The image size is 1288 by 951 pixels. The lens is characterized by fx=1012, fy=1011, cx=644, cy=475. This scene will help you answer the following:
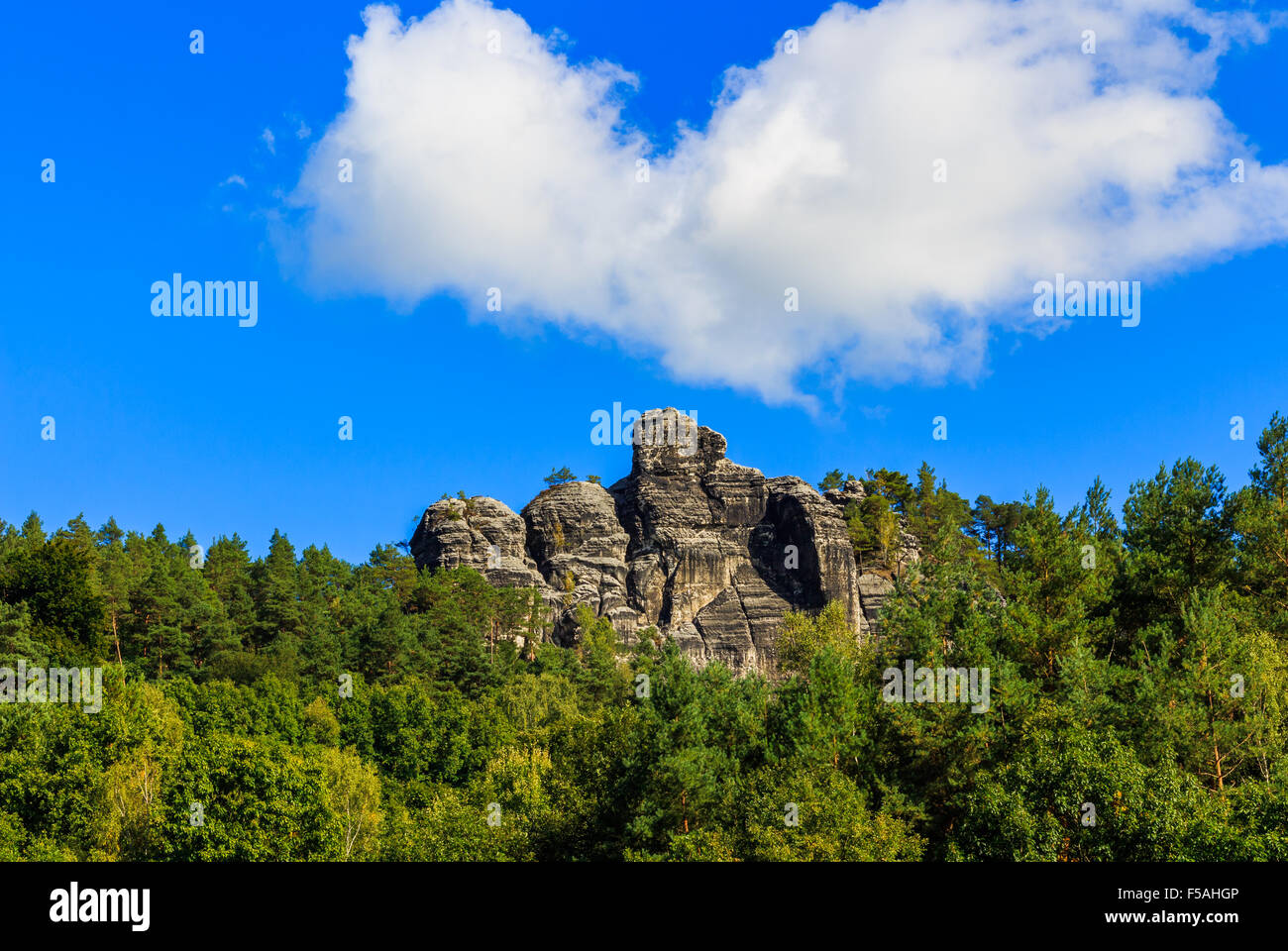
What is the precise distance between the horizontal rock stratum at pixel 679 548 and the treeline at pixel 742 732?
744 inches

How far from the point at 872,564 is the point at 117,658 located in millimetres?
59598

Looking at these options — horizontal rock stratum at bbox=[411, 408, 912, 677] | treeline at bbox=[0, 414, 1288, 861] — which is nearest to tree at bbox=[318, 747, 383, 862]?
treeline at bbox=[0, 414, 1288, 861]

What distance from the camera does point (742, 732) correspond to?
3838 centimetres

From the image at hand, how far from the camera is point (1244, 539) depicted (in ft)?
141

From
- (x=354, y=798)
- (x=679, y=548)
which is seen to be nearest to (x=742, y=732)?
(x=354, y=798)

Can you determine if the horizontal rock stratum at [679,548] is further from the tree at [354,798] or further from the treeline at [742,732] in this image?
the tree at [354,798]

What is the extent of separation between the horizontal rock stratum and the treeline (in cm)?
1889

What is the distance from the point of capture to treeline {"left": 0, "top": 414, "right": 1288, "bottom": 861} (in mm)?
28047

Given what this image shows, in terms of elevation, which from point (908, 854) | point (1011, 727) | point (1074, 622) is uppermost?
point (1074, 622)

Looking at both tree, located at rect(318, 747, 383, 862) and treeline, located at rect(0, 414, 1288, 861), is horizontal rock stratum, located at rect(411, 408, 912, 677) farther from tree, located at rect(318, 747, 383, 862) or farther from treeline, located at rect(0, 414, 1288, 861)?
tree, located at rect(318, 747, 383, 862)

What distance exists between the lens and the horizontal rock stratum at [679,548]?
8356cm
